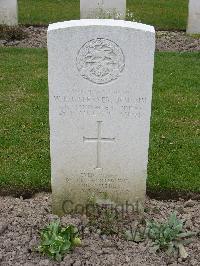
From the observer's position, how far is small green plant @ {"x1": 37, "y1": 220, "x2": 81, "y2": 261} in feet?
12.3

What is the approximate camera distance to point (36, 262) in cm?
377

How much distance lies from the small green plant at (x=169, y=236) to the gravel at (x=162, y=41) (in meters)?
6.17

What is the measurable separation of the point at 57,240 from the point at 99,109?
99 centimetres

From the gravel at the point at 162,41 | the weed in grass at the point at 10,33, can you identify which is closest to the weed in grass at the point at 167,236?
the gravel at the point at 162,41

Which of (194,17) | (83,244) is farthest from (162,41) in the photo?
(83,244)

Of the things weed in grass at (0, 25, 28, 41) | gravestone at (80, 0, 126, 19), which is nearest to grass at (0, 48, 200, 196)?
weed in grass at (0, 25, 28, 41)

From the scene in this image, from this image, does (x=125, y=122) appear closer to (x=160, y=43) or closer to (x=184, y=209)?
(x=184, y=209)

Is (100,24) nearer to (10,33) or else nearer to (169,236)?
(169,236)

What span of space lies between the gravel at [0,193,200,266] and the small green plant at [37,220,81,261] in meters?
0.05

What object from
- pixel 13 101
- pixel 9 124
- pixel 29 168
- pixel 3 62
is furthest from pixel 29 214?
pixel 3 62

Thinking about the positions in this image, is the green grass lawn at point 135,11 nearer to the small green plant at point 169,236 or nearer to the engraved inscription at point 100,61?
the engraved inscription at point 100,61

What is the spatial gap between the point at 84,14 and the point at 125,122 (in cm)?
708

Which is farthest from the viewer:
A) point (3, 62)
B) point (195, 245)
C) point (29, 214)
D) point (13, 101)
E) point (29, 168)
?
point (3, 62)

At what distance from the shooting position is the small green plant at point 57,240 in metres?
3.74
